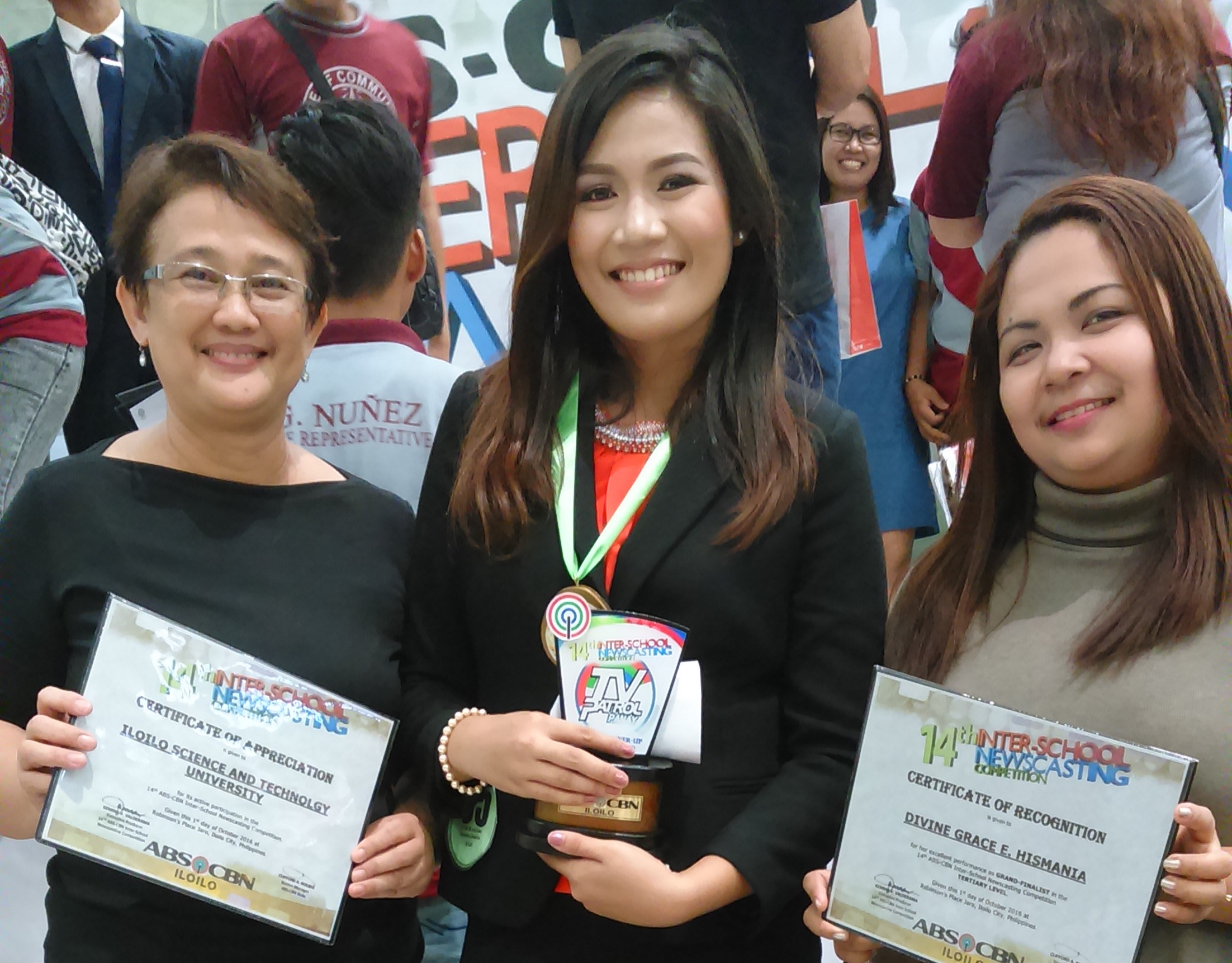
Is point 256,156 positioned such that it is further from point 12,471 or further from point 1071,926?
point 1071,926

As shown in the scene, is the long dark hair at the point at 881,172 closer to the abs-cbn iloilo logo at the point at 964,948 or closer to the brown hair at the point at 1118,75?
the brown hair at the point at 1118,75

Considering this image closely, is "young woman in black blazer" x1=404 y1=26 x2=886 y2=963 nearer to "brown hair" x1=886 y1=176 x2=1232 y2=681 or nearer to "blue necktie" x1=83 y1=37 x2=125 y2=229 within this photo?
"brown hair" x1=886 y1=176 x2=1232 y2=681

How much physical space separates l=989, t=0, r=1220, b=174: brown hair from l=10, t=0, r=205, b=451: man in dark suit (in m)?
2.34

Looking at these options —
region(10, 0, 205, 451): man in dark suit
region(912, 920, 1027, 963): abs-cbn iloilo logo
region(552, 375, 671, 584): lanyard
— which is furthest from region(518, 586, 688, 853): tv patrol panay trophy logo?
region(10, 0, 205, 451): man in dark suit

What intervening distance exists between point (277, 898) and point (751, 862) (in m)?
0.63

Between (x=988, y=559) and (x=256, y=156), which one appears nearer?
(x=988, y=559)

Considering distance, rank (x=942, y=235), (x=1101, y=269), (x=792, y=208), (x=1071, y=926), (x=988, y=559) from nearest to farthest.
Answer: (x=1071, y=926) → (x=1101, y=269) → (x=988, y=559) → (x=792, y=208) → (x=942, y=235)

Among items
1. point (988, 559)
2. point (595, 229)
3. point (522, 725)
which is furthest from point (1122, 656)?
point (595, 229)

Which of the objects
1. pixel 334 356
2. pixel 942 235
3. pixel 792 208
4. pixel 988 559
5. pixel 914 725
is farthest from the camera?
pixel 942 235

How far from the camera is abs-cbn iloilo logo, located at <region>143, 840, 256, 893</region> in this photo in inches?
59.7

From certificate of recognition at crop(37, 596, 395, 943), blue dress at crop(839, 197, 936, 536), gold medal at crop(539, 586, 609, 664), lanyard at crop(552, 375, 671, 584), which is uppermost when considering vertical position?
blue dress at crop(839, 197, 936, 536)

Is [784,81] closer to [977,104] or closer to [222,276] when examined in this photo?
[977,104]

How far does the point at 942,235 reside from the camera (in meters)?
2.70

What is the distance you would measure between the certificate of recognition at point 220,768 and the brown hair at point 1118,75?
1719 millimetres
